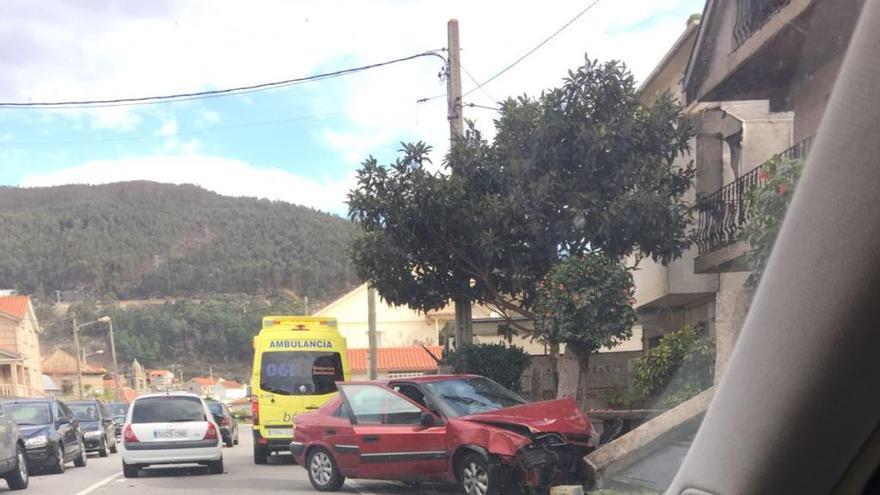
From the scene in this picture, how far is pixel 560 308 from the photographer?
12508mm

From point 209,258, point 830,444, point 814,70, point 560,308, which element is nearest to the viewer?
point 830,444

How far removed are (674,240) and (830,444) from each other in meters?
11.5

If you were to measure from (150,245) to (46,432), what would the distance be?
70.9m

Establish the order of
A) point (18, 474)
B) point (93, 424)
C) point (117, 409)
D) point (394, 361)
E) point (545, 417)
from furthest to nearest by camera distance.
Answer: point (394, 361)
point (117, 409)
point (93, 424)
point (18, 474)
point (545, 417)

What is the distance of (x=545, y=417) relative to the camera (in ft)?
31.8

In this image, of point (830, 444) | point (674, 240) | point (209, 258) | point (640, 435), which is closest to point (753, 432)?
point (830, 444)

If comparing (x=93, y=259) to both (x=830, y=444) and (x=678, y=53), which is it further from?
(x=830, y=444)

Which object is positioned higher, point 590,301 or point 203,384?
point 590,301

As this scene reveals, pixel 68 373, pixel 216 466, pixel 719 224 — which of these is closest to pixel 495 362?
pixel 719 224

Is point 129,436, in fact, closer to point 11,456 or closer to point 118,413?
point 11,456

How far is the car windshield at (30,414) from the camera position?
1758 centimetres

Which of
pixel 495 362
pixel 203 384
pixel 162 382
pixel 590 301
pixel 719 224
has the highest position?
pixel 719 224

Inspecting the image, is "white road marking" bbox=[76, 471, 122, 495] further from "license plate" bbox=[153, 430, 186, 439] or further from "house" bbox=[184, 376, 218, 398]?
"house" bbox=[184, 376, 218, 398]

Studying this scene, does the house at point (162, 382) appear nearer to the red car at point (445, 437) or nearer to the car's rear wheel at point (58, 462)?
the car's rear wheel at point (58, 462)
